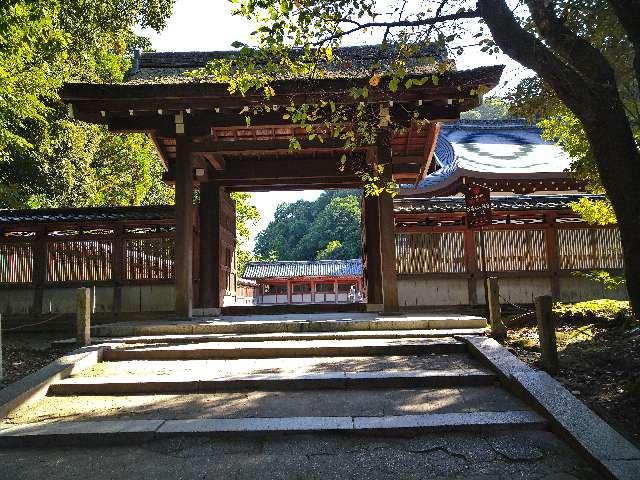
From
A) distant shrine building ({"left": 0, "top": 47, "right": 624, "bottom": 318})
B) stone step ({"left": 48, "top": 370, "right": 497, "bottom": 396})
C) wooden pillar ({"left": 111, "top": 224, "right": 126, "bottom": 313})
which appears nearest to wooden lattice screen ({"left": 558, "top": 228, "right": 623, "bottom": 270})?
distant shrine building ({"left": 0, "top": 47, "right": 624, "bottom": 318})

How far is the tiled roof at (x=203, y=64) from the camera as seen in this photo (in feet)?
30.1

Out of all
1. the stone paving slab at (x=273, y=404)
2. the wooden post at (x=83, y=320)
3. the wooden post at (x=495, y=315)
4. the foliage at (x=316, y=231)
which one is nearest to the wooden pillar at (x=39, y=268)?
the wooden post at (x=83, y=320)

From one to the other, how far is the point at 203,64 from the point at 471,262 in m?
8.04

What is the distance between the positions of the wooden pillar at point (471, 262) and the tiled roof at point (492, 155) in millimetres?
2124

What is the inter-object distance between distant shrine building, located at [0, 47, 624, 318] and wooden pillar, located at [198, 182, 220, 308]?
0.03m

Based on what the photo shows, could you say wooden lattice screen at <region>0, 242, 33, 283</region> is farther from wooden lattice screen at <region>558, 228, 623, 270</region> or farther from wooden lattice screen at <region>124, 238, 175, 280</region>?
wooden lattice screen at <region>558, 228, 623, 270</region>

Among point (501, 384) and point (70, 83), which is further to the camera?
point (70, 83)

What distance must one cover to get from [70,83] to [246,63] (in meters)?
5.72

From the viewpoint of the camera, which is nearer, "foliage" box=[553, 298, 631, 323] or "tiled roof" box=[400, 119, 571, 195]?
"foliage" box=[553, 298, 631, 323]

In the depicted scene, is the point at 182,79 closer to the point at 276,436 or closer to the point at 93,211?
the point at 93,211

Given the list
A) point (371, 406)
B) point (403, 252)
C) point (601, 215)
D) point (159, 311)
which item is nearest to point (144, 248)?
point (159, 311)

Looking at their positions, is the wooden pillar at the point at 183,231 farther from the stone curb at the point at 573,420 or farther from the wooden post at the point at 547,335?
the wooden post at the point at 547,335

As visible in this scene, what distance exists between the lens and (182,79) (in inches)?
366

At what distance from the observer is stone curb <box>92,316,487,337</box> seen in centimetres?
758
